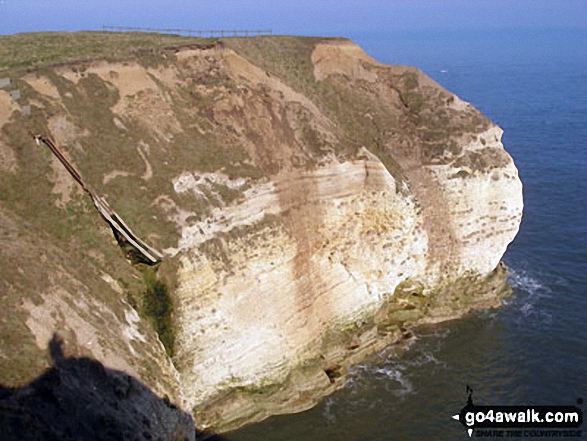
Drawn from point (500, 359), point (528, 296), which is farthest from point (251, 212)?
point (528, 296)

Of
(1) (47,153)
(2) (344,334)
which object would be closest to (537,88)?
(2) (344,334)

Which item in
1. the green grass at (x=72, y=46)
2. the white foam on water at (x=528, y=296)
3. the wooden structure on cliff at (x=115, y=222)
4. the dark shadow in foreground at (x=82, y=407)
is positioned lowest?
the dark shadow in foreground at (x=82, y=407)

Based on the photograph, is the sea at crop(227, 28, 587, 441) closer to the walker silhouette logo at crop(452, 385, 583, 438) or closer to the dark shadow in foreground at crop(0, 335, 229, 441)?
the walker silhouette logo at crop(452, 385, 583, 438)

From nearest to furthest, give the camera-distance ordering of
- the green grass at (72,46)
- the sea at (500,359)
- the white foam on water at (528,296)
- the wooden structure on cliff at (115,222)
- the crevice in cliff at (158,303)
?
the crevice in cliff at (158,303), the wooden structure on cliff at (115,222), the sea at (500,359), the green grass at (72,46), the white foam on water at (528,296)

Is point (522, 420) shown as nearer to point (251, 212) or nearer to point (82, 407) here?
point (251, 212)

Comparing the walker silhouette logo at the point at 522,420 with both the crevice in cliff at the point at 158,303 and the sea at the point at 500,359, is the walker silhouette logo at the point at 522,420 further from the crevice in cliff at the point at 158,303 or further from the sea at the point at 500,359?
the crevice in cliff at the point at 158,303

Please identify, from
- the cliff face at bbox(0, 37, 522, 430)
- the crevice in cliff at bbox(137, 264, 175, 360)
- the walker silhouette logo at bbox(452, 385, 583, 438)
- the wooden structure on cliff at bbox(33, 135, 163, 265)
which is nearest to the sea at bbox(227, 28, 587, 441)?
the walker silhouette logo at bbox(452, 385, 583, 438)

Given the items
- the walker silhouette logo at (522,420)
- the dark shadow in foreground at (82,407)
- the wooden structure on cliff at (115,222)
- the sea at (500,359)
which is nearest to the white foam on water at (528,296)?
the sea at (500,359)

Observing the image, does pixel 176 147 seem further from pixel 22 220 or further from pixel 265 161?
pixel 22 220
